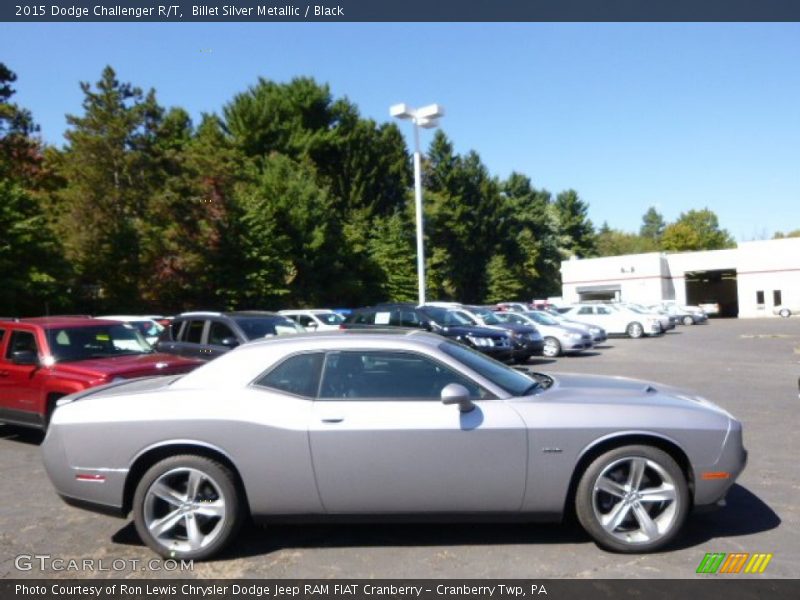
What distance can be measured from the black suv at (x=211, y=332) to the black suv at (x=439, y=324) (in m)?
4.99

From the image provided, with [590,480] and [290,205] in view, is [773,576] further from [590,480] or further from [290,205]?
[290,205]

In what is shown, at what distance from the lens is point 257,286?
38.3m

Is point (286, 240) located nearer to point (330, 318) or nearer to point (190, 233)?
point (190, 233)

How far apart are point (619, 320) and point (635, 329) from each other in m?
0.81

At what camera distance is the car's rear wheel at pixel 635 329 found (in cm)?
3119

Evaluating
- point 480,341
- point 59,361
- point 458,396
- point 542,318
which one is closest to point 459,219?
point 542,318

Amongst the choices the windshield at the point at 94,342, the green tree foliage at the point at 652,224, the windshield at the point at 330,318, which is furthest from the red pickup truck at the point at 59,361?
the green tree foliage at the point at 652,224

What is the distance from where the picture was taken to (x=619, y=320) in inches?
1240

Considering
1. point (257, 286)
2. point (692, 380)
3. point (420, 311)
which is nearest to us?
point (692, 380)

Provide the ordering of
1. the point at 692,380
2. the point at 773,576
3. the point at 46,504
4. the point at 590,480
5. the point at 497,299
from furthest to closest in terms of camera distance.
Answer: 1. the point at 497,299
2. the point at 692,380
3. the point at 46,504
4. the point at 590,480
5. the point at 773,576

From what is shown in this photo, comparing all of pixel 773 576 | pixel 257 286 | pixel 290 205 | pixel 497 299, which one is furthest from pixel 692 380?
pixel 497 299

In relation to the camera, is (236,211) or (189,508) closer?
(189,508)

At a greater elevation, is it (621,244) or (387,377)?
A: (621,244)

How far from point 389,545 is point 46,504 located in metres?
3.37
